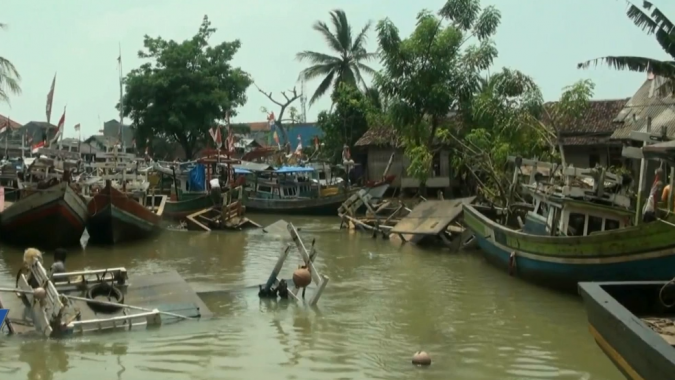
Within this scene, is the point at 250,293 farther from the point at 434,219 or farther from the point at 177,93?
the point at 177,93

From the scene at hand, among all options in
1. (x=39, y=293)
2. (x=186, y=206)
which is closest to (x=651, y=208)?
(x=39, y=293)

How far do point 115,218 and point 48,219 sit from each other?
2046 millimetres

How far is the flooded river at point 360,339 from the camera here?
323 inches

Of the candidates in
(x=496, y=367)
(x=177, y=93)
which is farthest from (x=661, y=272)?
(x=177, y=93)

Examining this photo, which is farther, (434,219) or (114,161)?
(114,161)

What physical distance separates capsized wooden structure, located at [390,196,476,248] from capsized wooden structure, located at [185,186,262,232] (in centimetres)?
654

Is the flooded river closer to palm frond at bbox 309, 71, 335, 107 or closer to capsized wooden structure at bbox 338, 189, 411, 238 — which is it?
capsized wooden structure at bbox 338, 189, 411, 238

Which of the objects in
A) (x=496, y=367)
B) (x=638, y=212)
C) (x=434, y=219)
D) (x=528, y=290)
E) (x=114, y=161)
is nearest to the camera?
(x=496, y=367)

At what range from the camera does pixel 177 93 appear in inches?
1622

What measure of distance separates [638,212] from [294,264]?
8006mm

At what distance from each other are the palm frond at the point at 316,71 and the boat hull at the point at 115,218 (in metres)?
18.7

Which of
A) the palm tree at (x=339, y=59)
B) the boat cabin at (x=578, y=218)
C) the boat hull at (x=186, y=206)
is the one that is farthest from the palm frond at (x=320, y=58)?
the boat cabin at (x=578, y=218)

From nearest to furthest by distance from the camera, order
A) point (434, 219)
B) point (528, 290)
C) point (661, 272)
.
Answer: point (661, 272), point (528, 290), point (434, 219)

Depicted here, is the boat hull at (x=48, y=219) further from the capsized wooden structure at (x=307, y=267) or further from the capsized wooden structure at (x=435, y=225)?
the capsized wooden structure at (x=307, y=267)
